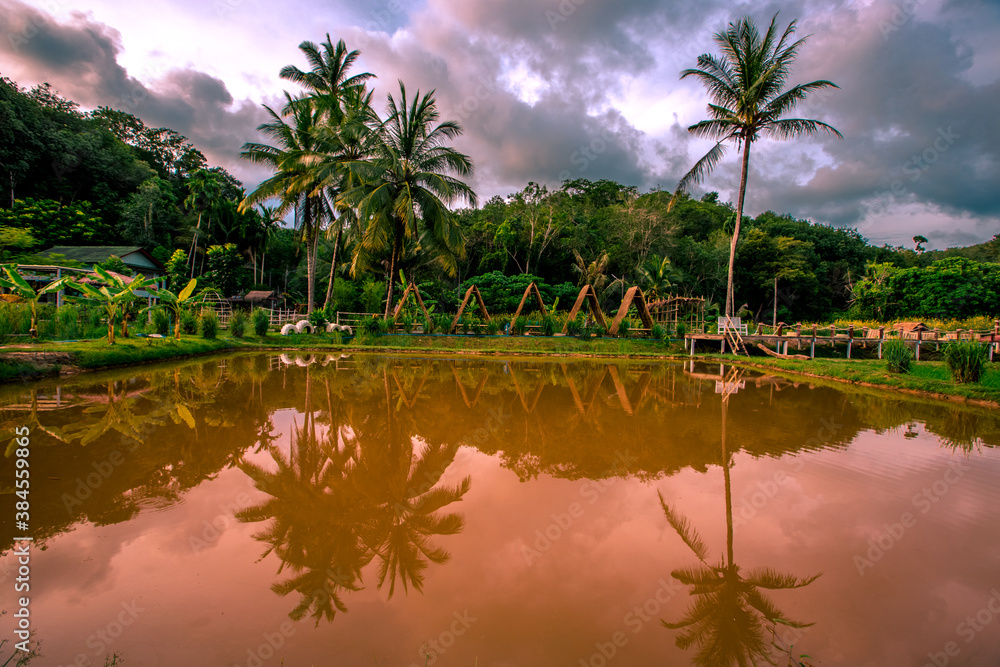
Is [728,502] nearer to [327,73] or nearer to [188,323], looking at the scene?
[188,323]

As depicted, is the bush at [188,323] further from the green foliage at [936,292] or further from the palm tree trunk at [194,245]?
the green foliage at [936,292]

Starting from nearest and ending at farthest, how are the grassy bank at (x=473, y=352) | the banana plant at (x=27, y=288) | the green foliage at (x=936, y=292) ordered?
the grassy bank at (x=473, y=352) → the banana plant at (x=27, y=288) → the green foliage at (x=936, y=292)

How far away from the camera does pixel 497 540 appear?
3.29 m

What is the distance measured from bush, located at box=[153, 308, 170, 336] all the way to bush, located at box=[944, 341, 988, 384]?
970 inches

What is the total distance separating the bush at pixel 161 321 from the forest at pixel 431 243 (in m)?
6.86

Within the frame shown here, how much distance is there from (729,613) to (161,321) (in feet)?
67.9

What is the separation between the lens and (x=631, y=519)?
3.68 meters

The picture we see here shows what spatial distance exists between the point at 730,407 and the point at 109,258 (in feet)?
103

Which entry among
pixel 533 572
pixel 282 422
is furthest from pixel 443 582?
pixel 282 422

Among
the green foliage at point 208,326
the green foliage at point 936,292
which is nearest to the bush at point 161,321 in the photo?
the green foliage at point 208,326

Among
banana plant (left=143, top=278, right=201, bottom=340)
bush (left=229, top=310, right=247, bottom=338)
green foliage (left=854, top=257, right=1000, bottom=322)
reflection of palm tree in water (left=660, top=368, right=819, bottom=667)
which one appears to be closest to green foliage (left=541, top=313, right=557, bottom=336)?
bush (left=229, top=310, right=247, bottom=338)

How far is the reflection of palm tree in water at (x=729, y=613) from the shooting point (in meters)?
2.25

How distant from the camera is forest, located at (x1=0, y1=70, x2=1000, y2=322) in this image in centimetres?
2767

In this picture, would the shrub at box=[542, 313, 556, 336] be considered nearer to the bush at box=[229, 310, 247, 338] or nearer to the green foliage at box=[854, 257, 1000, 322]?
the bush at box=[229, 310, 247, 338]
